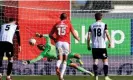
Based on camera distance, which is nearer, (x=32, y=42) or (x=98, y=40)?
(x=98, y=40)

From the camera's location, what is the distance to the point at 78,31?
20859 mm

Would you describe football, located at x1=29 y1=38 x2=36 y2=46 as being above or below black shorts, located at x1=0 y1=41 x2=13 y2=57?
below

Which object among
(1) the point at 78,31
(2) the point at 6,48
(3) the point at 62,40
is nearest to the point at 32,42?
(1) the point at 78,31

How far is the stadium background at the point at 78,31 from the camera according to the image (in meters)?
19.6

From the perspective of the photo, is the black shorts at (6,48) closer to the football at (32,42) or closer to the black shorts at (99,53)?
the black shorts at (99,53)

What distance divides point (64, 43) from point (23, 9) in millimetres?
7854

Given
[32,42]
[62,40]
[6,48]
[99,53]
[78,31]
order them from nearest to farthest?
1. [62,40]
2. [6,48]
3. [99,53]
4. [32,42]
5. [78,31]

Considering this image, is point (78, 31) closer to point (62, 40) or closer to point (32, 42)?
point (32, 42)

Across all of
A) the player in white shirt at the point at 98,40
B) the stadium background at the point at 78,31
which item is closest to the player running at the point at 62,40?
the player in white shirt at the point at 98,40

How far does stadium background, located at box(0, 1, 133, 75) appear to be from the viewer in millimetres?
19609

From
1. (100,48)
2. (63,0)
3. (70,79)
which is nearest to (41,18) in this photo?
(63,0)

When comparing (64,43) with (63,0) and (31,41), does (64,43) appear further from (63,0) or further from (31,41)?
(63,0)

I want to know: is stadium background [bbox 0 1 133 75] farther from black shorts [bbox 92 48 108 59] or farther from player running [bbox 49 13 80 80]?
player running [bbox 49 13 80 80]

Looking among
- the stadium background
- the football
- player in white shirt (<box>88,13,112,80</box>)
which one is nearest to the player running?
player in white shirt (<box>88,13,112,80</box>)
